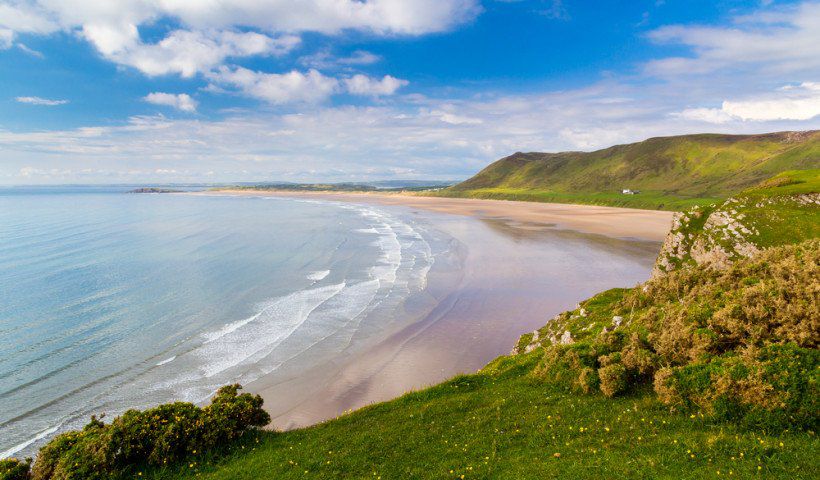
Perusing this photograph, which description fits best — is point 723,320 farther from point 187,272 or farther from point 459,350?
point 187,272

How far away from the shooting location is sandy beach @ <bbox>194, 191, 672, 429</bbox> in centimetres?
2089

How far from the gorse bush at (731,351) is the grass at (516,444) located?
54 cm

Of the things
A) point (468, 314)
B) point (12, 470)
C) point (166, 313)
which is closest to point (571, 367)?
point (12, 470)

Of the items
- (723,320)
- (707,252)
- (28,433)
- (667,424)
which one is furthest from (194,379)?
(707,252)

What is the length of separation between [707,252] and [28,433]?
3613cm

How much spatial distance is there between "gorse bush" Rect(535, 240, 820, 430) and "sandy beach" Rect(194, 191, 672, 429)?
9.16m

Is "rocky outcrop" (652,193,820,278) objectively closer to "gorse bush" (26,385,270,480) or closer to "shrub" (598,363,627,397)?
"shrub" (598,363,627,397)

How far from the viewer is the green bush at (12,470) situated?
10695 millimetres

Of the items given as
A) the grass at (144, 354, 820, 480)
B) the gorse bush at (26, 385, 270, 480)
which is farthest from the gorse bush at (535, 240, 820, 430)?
the gorse bush at (26, 385, 270, 480)

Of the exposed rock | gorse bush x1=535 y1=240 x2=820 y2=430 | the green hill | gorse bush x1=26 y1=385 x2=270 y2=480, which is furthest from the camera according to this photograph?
the exposed rock

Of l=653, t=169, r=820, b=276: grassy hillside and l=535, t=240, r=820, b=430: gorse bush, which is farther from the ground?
l=653, t=169, r=820, b=276: grassy hillside

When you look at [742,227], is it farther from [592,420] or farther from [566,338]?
[592,420]

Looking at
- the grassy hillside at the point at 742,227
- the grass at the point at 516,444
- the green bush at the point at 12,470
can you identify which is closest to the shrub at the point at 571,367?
the grass at the point at 516,444

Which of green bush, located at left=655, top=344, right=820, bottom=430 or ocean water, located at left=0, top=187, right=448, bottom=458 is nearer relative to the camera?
green bush, located at left=655, top=344, right=820, bottom=430
